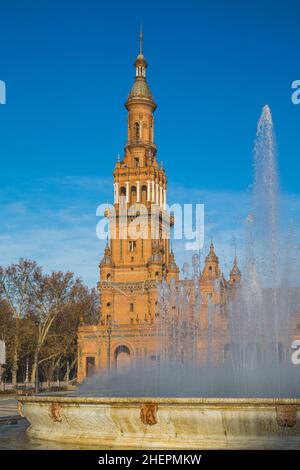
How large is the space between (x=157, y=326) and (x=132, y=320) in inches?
328

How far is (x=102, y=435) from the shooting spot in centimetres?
1380

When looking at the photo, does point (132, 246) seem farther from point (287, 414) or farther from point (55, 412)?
point (287, 414)

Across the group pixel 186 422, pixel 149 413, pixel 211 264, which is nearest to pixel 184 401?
pixel 186 422

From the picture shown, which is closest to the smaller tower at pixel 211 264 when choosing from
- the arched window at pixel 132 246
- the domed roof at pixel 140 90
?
the arched window at pixel 132 246

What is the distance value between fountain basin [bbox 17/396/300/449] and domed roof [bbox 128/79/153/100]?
70.0 metres

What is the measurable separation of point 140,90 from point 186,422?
71.7 metres

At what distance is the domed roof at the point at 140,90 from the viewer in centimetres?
8044

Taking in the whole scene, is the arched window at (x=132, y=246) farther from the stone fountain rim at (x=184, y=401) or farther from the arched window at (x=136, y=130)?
the stone fountain rim at (x=184, y=401)

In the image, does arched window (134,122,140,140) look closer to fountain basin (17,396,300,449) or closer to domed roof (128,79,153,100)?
domed roof (128,79,153,100)

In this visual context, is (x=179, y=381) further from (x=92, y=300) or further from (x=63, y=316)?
(x=92, y=300)

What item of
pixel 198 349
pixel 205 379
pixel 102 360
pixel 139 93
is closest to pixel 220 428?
pixel 205 379

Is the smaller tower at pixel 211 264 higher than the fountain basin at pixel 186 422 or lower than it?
higher

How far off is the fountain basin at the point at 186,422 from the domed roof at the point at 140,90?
70.0m

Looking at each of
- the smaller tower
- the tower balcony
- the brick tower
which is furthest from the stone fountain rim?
the tower balcony
